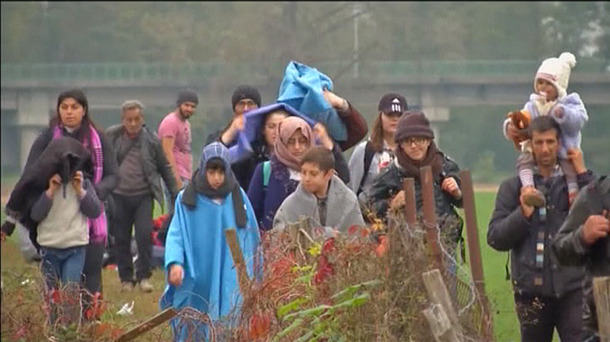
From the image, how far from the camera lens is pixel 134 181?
1791 cm

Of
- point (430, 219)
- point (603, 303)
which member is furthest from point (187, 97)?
point (603, 303)

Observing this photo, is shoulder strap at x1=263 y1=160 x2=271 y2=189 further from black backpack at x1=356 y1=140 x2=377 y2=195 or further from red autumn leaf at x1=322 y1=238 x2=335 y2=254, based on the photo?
red autumn leaf at x1=322 y1=238 x2=335 y2=254

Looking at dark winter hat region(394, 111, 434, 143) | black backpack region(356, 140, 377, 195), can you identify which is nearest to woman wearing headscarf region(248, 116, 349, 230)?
black backpack region(356, 140, 377, 195)

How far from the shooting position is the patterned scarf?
13.2 m

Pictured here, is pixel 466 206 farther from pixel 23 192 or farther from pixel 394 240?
pixel 23 192

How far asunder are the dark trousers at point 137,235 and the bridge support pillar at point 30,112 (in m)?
57.0

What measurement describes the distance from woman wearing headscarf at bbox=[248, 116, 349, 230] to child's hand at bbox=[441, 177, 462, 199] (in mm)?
1326

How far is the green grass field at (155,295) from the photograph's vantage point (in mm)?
6336

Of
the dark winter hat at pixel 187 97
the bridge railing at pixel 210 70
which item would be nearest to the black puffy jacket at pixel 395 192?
the dark winter hat at pixel 187 97

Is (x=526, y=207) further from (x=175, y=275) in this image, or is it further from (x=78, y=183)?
(x=78, y=183)

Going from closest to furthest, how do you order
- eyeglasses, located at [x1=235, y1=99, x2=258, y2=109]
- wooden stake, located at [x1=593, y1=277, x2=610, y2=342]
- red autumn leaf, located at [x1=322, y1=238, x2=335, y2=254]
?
wooden stake, located at [x1=593, y1=277, x2=610, y2=342]
red autumn leaf, located at [x1=322, y1=238, x2=335, y2=254]
eyeglasses, located at [x1=235, y1=99, x2=258, y2=109]

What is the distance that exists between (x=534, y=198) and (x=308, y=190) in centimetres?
210

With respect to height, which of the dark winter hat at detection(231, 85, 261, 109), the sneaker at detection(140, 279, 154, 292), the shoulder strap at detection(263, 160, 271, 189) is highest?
the dark winter hat at detection(231, 85, 261, 109)

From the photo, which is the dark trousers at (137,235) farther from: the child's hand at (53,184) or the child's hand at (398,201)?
the child's hand at (398,201)
